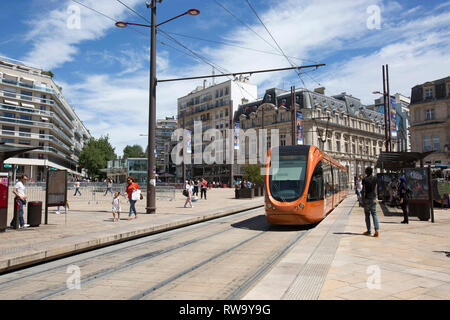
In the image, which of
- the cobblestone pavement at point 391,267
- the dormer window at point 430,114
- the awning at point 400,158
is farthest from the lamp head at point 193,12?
the dormer window at point 430,114

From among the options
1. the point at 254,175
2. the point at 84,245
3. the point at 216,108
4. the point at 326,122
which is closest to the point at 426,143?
the point at 326,122

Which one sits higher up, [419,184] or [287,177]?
[287,177]

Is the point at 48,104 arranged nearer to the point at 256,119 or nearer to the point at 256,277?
the point at 256,119

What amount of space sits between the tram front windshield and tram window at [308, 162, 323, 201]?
0.33 m

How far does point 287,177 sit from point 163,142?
352 feet

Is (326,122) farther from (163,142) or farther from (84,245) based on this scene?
(163,142)

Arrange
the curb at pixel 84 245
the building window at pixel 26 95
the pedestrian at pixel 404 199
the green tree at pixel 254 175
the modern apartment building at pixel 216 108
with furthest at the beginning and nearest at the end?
the modern apartment building at pixel 216 108, the building window at pixel 26 95, the green tree at pixel 254 175, the pedestrian at pixel 404 199, the curb at pixel 84 245

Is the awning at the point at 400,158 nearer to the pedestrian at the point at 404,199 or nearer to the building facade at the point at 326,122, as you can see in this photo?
the pedestrian at the point at 404,199

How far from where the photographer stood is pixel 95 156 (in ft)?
263

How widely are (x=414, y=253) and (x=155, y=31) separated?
12.5 m

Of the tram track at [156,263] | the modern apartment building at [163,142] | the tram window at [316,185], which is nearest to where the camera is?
the tram track at [156,263]

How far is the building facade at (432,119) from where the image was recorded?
42562 mm

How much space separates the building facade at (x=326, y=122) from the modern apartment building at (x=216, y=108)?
2519mm

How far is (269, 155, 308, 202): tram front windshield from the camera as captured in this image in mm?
10305
